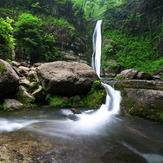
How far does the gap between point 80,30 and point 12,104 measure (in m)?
19.4

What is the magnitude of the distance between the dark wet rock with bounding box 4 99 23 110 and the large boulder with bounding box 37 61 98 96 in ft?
4.30

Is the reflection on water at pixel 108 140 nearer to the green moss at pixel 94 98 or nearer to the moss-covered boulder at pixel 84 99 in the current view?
the moss-covered boulder at pixel 84 99

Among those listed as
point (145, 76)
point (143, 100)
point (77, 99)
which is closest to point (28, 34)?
point (77, 99)

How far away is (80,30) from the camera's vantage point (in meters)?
20.2

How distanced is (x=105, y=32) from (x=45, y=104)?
18.1 m

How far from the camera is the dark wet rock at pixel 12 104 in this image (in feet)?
13.9

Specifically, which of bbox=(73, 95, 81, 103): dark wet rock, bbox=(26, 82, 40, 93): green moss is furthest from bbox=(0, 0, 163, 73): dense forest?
bbox=(73, 95, 81, 103): dark wet rock

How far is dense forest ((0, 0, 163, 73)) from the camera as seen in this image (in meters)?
11.8

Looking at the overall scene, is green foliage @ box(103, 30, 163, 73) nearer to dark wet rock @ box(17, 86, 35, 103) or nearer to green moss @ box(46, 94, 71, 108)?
green moss @ box(46, 94, 71, 108)

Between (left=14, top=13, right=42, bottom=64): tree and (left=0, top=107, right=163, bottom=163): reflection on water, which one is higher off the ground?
(left=14, top=13, right=42, bottom=64): tree

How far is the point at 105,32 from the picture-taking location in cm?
1894

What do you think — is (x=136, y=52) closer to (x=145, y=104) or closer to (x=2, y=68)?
(x=145, y=104)

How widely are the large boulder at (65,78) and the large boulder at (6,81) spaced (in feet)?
4.14

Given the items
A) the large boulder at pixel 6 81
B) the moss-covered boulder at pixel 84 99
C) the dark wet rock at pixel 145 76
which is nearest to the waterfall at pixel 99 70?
the moss-covered boulder at pixel 84 99
